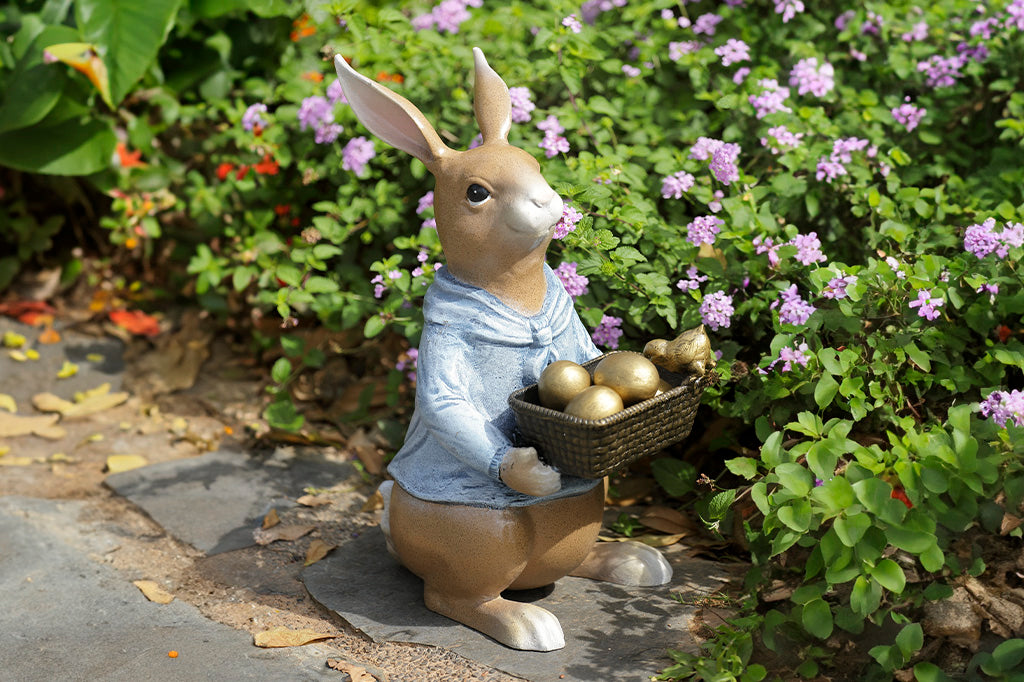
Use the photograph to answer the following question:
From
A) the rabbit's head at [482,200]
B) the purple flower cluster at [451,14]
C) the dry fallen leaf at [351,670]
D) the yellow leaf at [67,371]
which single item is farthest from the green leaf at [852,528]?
the yellow leaf at [67,371]

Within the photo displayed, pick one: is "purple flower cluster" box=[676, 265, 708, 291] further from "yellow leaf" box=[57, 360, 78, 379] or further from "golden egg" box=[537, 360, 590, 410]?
"yellow leaf" box=[57, 360, 78, 379]

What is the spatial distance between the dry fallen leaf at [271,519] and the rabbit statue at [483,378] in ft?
2.45

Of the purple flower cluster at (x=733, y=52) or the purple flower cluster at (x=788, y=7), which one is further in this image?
the purple flower cluster at (x=788, y=7)

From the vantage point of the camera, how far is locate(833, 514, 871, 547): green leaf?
2213 mm

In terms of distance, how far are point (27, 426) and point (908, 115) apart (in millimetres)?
3287

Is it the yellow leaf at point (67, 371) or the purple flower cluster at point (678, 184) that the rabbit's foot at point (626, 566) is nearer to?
the purple flower cluster at point (678, 184)

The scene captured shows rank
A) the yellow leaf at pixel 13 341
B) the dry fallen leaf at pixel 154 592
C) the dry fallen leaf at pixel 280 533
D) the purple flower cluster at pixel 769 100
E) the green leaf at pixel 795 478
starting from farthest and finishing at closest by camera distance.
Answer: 1. the yellow leaf at pixel 13 341
2. the purple flower cluster at pixel 769 100
3. the dry fallen leaf at pixel 280 533
4. the dry fallen leaf at pixel 154 592
5. the green leaf at pixel 795 478

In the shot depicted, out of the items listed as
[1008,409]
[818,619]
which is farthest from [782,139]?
[818,619]

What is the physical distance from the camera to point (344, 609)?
2785mm

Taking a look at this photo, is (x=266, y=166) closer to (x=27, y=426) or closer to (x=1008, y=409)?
(x=27, y=426)

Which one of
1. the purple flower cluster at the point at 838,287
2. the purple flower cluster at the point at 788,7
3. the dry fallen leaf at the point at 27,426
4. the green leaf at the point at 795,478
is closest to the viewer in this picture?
the green leaf at the point at 795,478

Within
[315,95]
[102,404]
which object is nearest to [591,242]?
[315,95]

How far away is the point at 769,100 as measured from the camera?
3.34 meters

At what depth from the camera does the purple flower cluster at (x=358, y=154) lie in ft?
11.5
